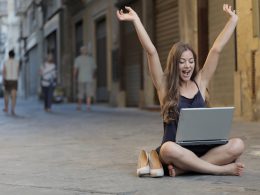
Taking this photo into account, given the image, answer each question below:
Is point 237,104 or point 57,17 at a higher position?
point 57,17

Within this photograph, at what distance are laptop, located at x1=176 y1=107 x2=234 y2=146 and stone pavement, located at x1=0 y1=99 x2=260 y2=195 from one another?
1.00 feet

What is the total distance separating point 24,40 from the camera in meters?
41.1

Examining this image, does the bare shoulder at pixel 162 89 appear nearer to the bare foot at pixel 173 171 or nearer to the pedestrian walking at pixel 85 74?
the bare foot at pixel 173 171

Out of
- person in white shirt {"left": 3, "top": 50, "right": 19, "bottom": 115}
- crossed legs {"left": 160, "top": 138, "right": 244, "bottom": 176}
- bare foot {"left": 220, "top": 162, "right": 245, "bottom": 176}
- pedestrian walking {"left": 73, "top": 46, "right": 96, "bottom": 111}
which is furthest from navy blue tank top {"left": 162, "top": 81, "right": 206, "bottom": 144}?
pedestrian walking {"left": 73, "top": 46, "right": 96, "bottom": 111}

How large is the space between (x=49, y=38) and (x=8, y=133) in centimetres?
2121

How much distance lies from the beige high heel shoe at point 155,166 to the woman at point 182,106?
0.16 ft

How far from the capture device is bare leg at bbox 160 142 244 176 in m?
4.55

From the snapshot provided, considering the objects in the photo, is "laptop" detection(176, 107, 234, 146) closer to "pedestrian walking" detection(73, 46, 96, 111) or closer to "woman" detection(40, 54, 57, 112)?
"pedestrian walking" detection(73, 46, 96, 111)

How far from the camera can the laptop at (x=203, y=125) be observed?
14.6ft

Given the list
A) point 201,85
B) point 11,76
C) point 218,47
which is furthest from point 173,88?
Answer: point 11,76

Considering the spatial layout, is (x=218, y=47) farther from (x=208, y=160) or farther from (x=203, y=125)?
(x=208, y=160)

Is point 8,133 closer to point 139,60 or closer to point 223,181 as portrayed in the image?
point 223,181

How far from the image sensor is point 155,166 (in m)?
4.67

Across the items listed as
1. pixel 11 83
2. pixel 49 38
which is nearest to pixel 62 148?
pixel 11 83
